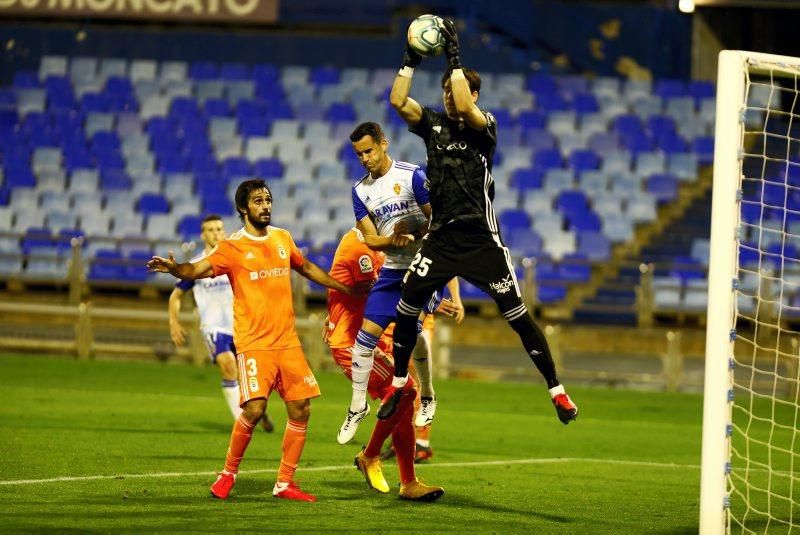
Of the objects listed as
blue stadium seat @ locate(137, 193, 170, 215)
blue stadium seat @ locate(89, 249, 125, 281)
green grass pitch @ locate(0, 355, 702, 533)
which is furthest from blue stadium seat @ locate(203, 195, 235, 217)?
green grass pitch @ locate(0, 355, 702, 533)

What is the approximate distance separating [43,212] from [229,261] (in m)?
19.5

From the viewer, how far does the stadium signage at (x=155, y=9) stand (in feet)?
93.5

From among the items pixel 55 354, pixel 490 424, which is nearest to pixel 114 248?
pixel 55 354

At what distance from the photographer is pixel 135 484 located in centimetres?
976

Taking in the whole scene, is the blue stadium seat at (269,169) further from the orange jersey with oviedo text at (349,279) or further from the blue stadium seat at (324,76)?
the orange jersey with oviedo text at (349,279)

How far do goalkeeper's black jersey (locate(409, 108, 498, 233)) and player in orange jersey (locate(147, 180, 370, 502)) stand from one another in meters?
1.20

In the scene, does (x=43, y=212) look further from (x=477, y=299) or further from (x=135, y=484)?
(x=135, y=484)

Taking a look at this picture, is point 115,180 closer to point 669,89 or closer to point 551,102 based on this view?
point 551,102

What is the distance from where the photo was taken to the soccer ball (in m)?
8.73

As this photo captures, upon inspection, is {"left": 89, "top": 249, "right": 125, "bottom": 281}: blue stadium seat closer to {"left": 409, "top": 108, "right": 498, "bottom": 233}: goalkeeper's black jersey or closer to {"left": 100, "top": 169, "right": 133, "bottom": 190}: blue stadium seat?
{"left": 100, "top": 169, "right": 133, "bottom": 190}: blue stadium seat

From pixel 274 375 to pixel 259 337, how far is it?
11.3 inches

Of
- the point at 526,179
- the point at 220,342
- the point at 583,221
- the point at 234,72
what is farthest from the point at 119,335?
the point at 220,342

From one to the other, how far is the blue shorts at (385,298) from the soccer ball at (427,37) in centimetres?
193

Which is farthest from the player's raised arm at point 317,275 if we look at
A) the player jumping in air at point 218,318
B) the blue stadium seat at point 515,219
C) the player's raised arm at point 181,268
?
the blue stadium seat at point 515,219
